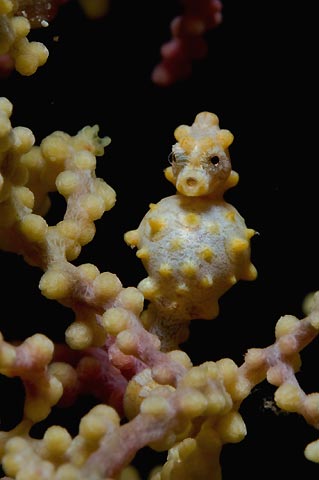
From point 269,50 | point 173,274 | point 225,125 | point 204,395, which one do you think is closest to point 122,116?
point 225,125

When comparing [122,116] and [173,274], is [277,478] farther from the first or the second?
[122,116]

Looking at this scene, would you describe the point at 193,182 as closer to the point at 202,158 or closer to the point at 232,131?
the point at 202,158

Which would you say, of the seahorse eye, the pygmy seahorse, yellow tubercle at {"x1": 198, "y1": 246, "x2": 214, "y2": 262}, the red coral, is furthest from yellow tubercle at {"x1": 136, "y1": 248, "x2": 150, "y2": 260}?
the red coral

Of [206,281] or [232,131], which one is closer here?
[206,281]

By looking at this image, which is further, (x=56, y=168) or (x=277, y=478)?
(x=277, y=478)

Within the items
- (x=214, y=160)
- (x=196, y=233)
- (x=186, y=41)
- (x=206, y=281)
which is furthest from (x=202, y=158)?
(x=186, y=41)

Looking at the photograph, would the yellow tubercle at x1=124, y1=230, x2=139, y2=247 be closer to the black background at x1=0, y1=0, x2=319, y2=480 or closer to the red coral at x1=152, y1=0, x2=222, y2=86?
the black background at x1=0, y1=0, x2=319, y2=480
